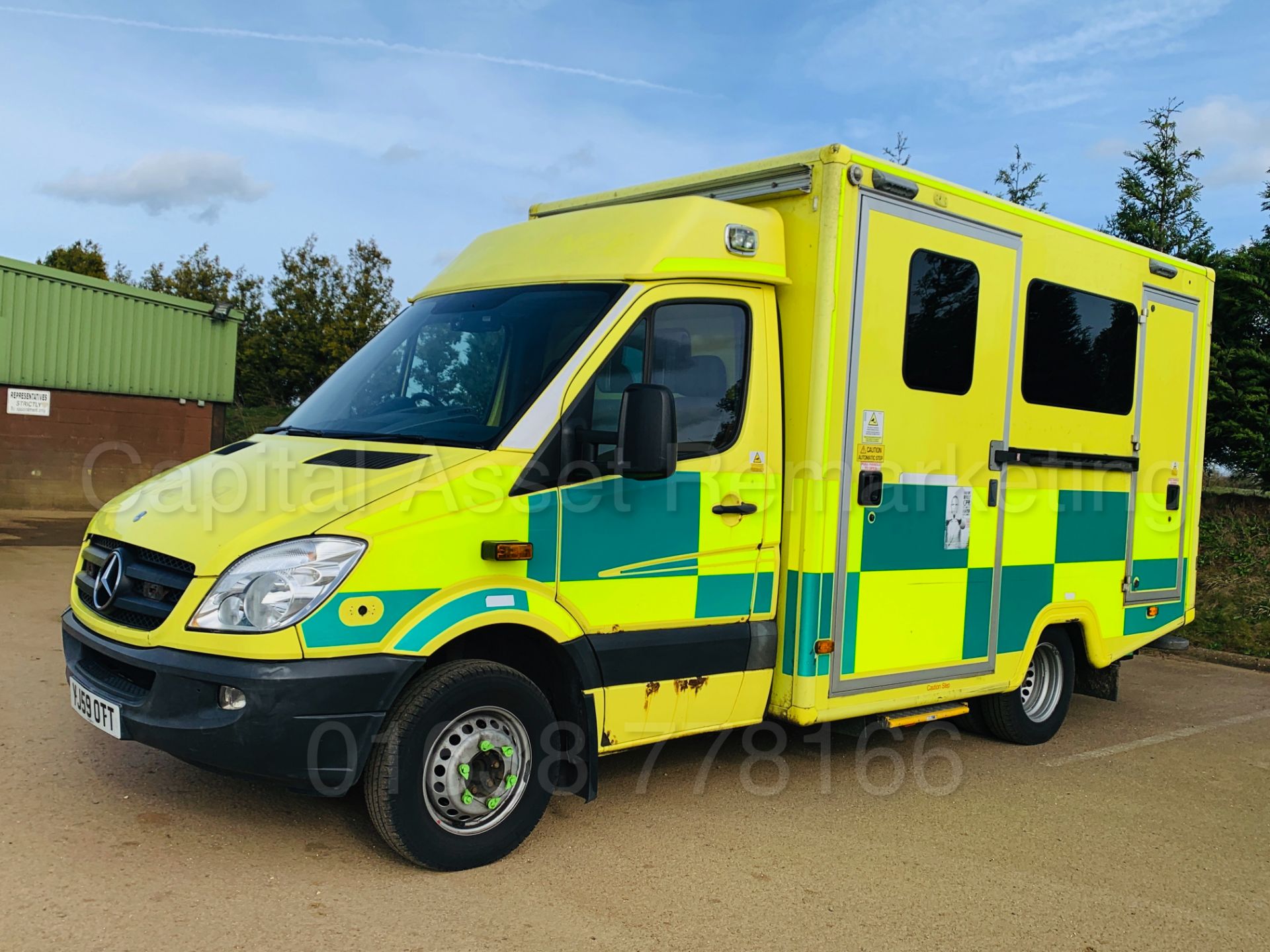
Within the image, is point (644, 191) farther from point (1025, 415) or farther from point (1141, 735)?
point (1141, 735)

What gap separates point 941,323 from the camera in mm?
5691

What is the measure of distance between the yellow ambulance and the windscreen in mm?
19

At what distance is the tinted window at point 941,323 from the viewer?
5.56 metres

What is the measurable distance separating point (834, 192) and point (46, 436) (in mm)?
17538

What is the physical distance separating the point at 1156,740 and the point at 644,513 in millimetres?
4229

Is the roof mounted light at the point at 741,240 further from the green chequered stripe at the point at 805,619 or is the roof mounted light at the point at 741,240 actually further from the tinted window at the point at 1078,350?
the tinted window at the point at 1078,350

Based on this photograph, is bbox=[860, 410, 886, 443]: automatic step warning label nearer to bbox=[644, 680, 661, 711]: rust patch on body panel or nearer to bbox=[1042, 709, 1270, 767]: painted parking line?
bbox=[644, 680, 661, 711]: rust patch on body panel

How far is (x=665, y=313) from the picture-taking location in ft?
15.8

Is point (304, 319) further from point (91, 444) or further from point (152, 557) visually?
point (152, 557)

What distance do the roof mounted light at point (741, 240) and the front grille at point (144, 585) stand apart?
8.60 feet

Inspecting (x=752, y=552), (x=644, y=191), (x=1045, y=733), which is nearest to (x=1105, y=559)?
(x=1045, y=733)

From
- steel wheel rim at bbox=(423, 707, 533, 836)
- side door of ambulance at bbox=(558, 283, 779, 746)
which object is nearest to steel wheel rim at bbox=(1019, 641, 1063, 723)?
side door of ambulance at bbox=(558, 283, 779, 746)

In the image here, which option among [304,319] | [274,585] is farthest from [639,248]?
[304,319]

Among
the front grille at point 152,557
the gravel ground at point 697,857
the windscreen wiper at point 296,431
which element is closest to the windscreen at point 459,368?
the windscreen wiper at point 296,431
